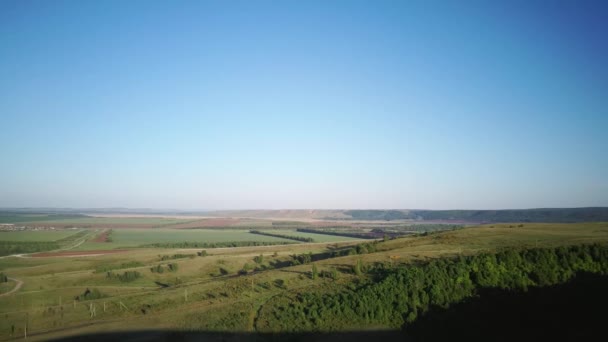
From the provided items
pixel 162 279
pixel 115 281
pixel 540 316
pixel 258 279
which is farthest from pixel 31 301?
pixel 540 316

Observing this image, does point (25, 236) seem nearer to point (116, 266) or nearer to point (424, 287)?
point (116, 266)

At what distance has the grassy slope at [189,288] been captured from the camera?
33.0 m

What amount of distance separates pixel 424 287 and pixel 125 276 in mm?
52116

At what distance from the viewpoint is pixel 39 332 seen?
A: 108ft

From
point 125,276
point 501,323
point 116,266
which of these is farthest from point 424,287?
point 116,266

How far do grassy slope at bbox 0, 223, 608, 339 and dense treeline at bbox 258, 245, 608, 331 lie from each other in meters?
3.47

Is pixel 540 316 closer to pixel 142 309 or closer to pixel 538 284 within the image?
pixel 538 284

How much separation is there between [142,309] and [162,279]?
91.1ft

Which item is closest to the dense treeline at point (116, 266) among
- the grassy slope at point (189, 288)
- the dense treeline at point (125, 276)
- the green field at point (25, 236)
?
the grassy slope at point (189, 288)

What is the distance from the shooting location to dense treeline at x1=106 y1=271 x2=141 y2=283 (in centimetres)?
6256

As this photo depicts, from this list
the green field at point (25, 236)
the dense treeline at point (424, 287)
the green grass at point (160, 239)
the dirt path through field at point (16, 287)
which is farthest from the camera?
the green grass at point (160, 239)

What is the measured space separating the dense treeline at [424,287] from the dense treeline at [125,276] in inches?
1534

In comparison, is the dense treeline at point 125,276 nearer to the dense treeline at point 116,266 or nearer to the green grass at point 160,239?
the dense treeline at point 116,266

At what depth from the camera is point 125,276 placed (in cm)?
6338
